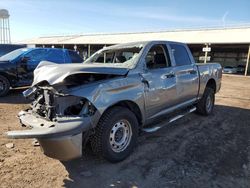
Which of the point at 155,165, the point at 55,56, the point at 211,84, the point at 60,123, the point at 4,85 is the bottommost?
the point at 155,165

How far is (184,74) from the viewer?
5.65 meters

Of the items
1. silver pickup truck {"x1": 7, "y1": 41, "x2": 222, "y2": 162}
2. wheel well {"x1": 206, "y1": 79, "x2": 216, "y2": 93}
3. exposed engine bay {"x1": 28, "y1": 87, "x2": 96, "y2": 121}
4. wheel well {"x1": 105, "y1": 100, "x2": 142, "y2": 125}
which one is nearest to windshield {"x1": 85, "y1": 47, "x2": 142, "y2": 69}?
silver pickup truck {"x1": 7, "y1": 41, "x2": 222, "y2": 162}

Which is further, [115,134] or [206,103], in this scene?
[206,103]

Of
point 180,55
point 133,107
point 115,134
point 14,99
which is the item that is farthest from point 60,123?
point 14,99

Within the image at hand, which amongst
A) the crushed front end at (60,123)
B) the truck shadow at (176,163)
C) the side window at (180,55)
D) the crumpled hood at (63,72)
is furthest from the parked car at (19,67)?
the side window at (180,55)

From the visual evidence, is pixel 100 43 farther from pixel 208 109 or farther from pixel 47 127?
pixel 47 127

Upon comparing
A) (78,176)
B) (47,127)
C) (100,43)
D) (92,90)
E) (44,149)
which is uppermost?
(100,43)

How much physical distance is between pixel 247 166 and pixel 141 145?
6.03ft

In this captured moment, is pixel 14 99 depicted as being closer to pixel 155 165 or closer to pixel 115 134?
pixel 115 134

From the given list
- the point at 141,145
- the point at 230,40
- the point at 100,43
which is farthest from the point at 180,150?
the point at 100,43

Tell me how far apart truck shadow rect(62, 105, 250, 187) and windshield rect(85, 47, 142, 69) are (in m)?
1.59

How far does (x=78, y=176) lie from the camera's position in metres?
3.74

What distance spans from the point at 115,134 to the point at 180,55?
2.73m

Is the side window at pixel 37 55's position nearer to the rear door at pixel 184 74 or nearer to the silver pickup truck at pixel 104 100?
the silver pickup truck at pixel 104 100
